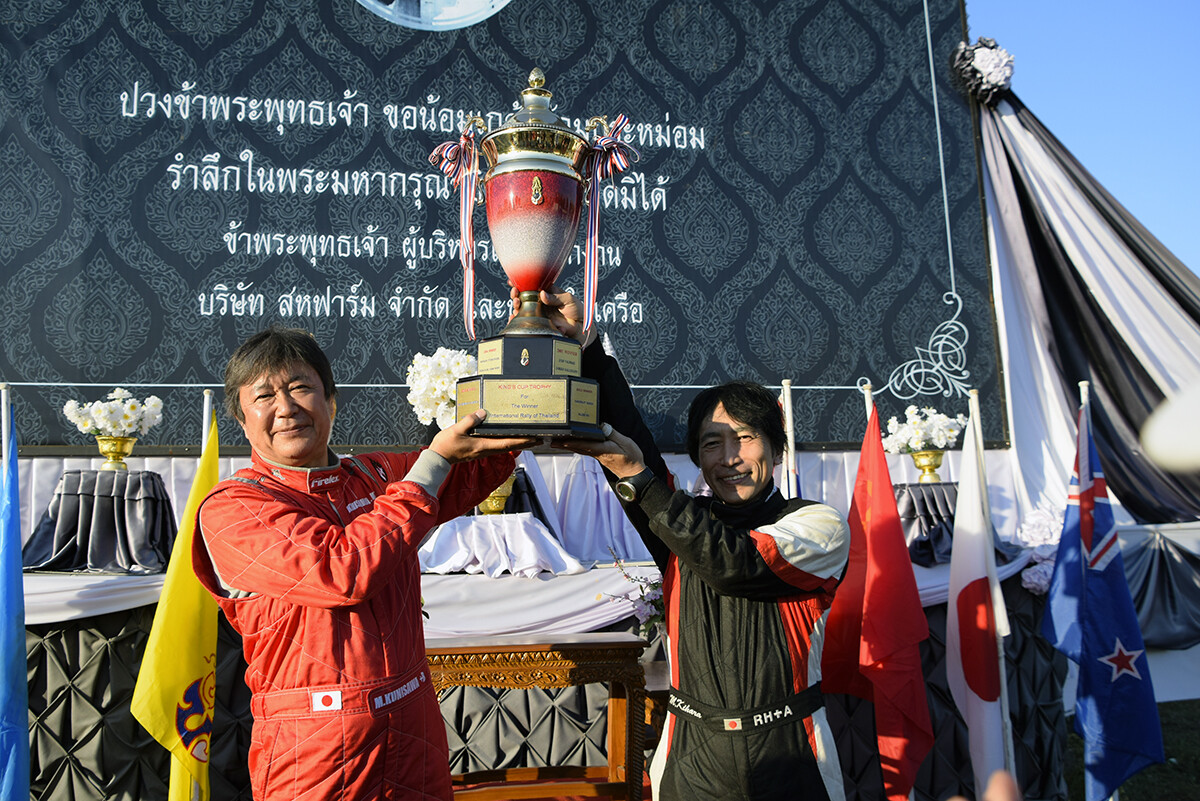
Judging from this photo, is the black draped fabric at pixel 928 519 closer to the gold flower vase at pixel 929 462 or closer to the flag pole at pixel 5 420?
the gold flower vase at pixel 929 462

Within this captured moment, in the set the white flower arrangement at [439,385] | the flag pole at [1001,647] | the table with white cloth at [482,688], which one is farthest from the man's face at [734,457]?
the white flower arrangement at [439,385]

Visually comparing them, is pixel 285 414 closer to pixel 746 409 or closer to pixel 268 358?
pixel 268 358

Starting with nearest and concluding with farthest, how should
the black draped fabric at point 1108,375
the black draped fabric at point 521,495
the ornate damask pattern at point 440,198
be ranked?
the black draped fabric at point 521,495 → the ornate damask pattern at point 440,198 → the black draped fabric at point 1108,375

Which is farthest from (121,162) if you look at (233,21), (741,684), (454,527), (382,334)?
(741,684)

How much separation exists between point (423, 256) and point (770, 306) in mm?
2209

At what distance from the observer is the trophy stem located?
165 cm

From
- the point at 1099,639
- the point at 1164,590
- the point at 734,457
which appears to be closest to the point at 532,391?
the point at 734,457

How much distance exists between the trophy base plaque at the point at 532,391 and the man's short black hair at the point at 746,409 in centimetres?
26

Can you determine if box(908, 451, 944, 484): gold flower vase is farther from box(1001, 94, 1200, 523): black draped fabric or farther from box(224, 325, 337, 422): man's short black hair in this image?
box(224, 325, 337, 422): man's short black hair

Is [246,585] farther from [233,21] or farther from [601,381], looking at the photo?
[233,21]

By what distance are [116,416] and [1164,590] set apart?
499 centimetres

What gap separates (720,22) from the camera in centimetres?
529

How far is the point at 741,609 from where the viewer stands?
159 cm

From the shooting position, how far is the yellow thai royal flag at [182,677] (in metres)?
2.49
